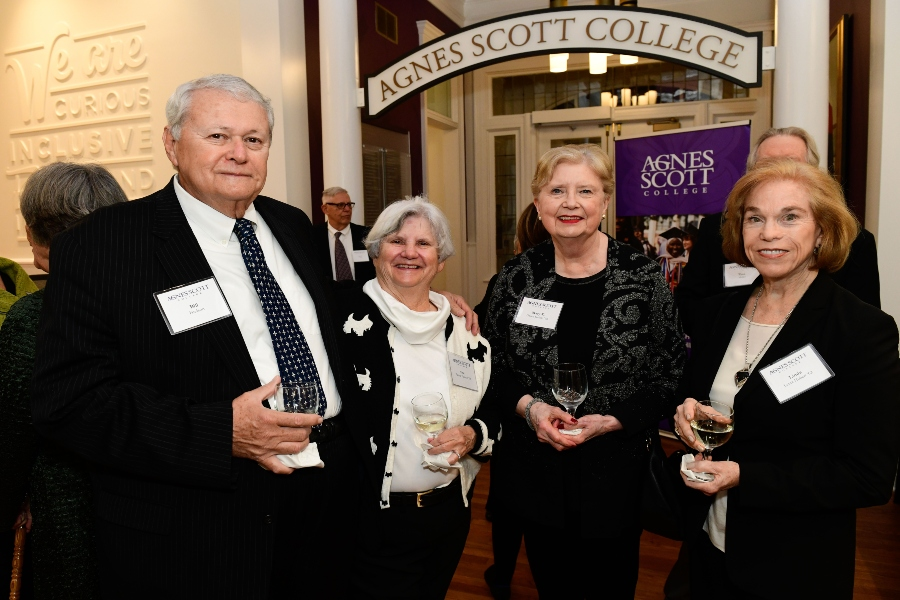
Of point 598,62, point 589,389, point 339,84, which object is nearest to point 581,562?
point 589,389

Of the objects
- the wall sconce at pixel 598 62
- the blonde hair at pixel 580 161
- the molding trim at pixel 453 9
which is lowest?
the blonde hair at pixel 580 161

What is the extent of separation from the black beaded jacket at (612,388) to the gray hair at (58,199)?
49.4 inches

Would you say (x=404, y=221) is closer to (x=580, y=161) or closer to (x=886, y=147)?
(x=580, y=161)

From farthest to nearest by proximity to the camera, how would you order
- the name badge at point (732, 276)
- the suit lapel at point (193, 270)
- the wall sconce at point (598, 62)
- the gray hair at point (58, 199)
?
1. the wall sconce at point (598, 62)
2. the name badge at point (732, 276)
3. the gray hair at point (58, 199)
4. the suit lapel at point (193, 270)

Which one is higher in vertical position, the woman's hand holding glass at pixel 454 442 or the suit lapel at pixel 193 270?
the suit lapel at pixel 193 270

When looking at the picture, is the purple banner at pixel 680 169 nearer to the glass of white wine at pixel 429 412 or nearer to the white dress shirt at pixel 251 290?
the glass of white wine at pixel 429 412

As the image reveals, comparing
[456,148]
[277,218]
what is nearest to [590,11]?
[277,218]

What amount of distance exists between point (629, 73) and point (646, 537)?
565 cm

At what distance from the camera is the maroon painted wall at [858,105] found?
3820mm

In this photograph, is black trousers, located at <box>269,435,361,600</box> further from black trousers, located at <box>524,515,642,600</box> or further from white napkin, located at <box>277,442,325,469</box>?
black trousers, located at <box>524,515,642,600</box>

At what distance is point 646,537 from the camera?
127 inches

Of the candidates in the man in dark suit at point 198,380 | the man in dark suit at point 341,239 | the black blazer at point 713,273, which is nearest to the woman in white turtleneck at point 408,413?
the man in dark suit at point 198,380

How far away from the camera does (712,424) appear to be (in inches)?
56.7

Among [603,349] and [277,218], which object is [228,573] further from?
[603,349]
